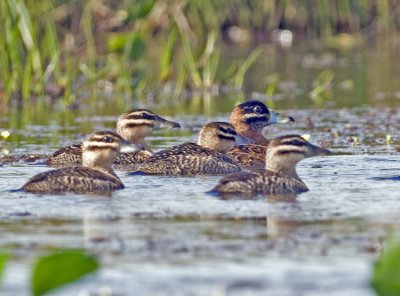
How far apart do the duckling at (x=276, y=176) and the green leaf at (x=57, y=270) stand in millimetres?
5410

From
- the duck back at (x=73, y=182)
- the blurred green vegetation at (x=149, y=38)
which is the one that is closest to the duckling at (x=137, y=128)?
the duck back at (x=73, y=182)

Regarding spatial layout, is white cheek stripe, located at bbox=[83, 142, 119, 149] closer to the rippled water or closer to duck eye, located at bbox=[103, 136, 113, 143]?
duck eye, located at bbox=[103, 136, 113, 143]

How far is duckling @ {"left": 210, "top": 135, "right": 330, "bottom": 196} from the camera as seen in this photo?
11367mm

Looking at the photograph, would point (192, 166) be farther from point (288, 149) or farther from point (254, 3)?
point (254, 3)

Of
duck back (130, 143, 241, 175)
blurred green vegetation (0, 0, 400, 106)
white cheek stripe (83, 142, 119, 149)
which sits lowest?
duck back (130, 143, 241, 175)

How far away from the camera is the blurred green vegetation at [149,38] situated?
2003cm

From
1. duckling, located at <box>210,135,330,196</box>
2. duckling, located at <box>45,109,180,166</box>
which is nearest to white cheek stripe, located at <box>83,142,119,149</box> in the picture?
duckling, located at <box>210,135,330,196</box>

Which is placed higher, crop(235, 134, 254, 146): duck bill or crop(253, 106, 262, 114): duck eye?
crop(253, 106, 262, 114): duck eye

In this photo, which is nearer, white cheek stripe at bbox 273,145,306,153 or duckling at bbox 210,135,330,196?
duckling at bbox 210,135,330,196

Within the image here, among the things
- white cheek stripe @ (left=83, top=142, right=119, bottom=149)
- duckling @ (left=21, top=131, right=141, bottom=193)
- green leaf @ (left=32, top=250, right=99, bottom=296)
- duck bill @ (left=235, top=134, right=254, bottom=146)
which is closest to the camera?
green leaf @ (left=32, top=250, right=99, bottom=296)

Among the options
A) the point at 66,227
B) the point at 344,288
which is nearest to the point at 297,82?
the point at 66,227

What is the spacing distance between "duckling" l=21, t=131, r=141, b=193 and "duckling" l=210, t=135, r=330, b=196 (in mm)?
1082

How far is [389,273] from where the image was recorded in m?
5.94

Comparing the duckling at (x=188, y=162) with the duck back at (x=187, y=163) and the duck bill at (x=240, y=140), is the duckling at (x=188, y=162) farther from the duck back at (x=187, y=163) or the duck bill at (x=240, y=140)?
the duck bill at (x=240, y=140)
